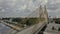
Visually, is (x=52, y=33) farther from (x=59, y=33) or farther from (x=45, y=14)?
(x=45, y=14)

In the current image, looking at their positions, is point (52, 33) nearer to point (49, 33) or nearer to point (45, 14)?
point (49, 33)

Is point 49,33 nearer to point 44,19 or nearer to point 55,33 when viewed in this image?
point 55,33

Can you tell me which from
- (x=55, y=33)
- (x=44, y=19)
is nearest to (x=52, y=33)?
(x=55, y=33)

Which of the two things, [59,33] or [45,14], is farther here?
[45,14]

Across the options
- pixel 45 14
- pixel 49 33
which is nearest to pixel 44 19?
pixel 45 14

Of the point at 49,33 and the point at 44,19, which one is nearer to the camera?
the point at 49,33

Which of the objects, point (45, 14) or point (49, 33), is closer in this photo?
point (49, 33)

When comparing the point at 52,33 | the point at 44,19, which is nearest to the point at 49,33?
the point at 52,33
